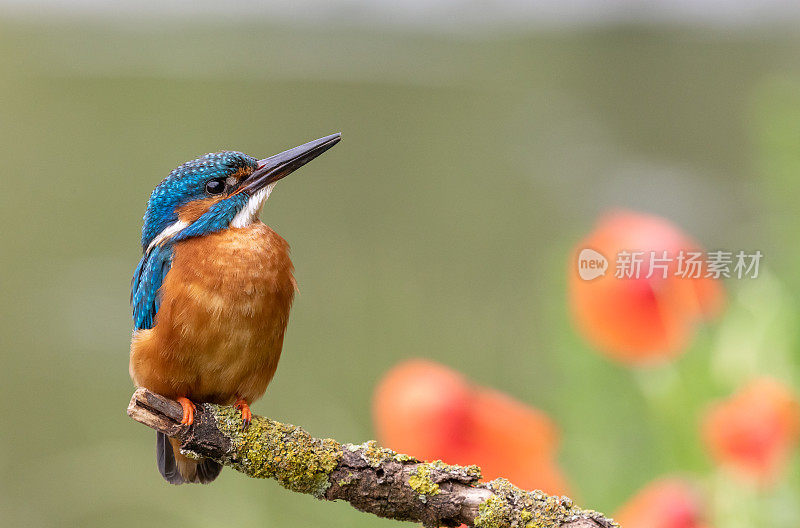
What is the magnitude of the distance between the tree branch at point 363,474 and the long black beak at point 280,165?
177 millimetres

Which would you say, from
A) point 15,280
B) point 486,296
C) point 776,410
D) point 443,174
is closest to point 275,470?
point 776,410

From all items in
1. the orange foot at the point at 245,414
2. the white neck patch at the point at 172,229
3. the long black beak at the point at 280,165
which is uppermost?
the long black beak at the point at 280,165

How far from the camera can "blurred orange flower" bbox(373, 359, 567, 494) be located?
3.35ft

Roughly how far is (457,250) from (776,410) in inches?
70.1

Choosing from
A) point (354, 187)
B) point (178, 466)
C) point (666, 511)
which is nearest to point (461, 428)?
point (666, 511)

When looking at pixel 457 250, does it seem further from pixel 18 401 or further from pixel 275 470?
pixel 275 470

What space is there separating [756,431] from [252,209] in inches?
24.9

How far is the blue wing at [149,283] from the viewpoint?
731mm

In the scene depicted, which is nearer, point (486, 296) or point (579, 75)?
point (486, 296)

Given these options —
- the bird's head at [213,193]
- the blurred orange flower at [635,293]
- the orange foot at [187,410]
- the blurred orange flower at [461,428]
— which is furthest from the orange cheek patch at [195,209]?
the blurred orange flower at [635,293]

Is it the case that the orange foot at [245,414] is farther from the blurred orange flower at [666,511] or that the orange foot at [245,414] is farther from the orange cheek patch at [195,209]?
the blurred orange flower at [666,511]

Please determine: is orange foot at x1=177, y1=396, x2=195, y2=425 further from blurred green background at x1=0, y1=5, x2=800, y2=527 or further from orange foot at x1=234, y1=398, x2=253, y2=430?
blurred green background at x1=0, y1=5, x2=800, y2=527

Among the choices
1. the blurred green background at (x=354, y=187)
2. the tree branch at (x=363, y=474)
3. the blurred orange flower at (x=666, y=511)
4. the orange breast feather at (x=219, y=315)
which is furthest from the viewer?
the blurred green background at (x=354, y=187)

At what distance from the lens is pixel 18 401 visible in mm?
2695
